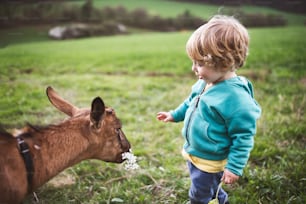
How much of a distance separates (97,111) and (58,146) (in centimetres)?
38

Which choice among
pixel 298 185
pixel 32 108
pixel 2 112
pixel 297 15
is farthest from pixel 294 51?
pixel 2 112

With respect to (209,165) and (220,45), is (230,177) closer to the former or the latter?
(209,165)

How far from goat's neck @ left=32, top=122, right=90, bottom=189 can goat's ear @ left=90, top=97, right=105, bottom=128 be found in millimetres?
143

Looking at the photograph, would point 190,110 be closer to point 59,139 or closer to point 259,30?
point 59,139

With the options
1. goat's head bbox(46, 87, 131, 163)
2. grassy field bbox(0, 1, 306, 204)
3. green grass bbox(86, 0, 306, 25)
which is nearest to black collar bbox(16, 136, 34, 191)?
goat's head bbox(46, 87, 131, 163)

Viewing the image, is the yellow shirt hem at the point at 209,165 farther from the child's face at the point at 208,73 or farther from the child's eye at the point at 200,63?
the child's eye at the point at 200,63

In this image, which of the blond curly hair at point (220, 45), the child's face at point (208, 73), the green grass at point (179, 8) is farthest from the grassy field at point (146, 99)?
the blond curly hair at point (220, 45)

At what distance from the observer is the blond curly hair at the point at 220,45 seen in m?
2.45

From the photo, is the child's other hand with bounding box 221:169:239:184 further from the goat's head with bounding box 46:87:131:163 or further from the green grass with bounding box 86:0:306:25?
the green grass with bounding box 86:0:306:25

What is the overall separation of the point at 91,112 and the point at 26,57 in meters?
2.52

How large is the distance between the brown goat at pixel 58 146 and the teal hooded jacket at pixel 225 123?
613 millimetres

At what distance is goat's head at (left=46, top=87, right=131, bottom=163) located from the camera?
2.67 meters

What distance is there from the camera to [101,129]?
108 inches

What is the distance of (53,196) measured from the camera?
329cm
